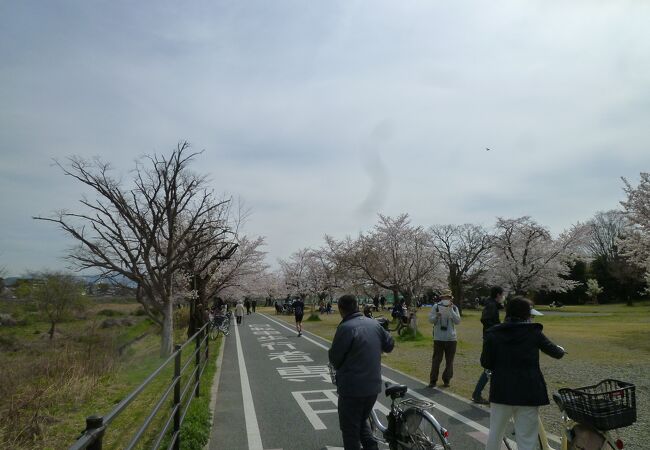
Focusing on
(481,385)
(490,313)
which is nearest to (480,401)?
(481,385)

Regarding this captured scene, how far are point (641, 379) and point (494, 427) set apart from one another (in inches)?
292

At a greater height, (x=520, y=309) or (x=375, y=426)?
(x=520, y=309)

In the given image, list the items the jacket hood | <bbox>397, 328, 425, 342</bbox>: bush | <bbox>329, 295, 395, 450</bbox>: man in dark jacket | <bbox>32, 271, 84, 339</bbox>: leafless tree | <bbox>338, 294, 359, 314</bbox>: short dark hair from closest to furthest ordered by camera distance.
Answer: the jacket hood → <bbox>329, 295, 395, 450</bbox>: man in dark jacket → <bbox>338, 294, 359, 314</bbox>: short dark hair → <bbox>397, 328, 425, 342</bbox>: bush → <bbox>32, 271, 84, 339</bbox>: leafless tree

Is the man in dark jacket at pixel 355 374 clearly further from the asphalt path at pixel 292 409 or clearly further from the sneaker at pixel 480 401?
the sneaker at pixel 480 401

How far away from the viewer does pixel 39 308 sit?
120ft

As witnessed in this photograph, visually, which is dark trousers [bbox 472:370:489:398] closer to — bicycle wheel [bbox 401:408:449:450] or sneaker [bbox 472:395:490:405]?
sneaker [bbox 472:395:490:405]

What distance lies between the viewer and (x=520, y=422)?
3828mm

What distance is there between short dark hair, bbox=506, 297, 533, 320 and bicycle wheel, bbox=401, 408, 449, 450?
1.19 m

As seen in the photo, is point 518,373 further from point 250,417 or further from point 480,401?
point 250,417

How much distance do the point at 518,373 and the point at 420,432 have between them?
1.05 meters

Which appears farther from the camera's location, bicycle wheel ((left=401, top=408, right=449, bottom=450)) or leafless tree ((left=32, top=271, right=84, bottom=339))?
leafless tree ((left=32, top=271, right=84, bottom=339))

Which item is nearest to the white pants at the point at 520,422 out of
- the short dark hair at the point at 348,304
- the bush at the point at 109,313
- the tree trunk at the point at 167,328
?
the short dark hair at the point at 348,304

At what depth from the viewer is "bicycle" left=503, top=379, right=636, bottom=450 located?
3375mm

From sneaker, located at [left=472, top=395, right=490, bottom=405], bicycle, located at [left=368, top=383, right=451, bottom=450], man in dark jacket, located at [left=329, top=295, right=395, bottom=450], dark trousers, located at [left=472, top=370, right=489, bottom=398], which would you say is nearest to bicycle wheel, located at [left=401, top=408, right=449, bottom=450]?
bicycle, located at [left=368, top=383, right=451, bottom=450]
